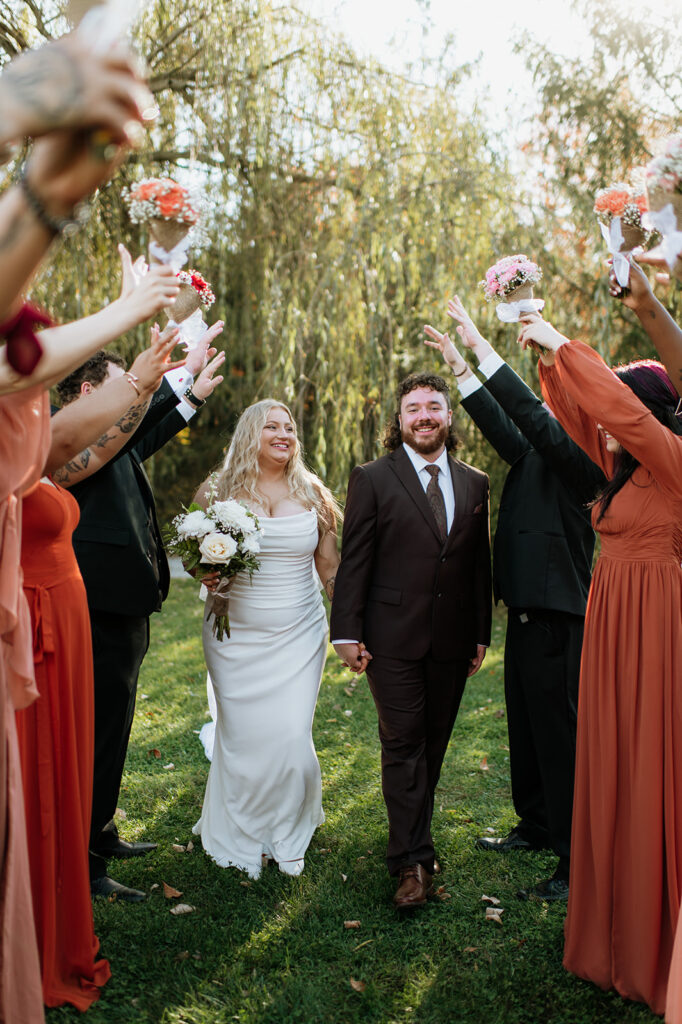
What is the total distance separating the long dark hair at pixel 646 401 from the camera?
3.22m

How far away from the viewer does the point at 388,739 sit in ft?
13.3

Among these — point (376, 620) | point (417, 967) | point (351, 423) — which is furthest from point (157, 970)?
point (351, 423)

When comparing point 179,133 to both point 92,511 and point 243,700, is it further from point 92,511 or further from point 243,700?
point 243,700

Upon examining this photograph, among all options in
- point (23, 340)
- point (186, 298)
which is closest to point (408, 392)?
point (186, 298)

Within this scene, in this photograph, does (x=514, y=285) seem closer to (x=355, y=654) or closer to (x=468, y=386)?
(x=468, y=386)

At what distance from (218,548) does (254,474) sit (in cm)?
74

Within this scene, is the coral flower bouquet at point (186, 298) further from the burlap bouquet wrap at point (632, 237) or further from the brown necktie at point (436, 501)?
the burlap bouquet wrap at point (632, 237)

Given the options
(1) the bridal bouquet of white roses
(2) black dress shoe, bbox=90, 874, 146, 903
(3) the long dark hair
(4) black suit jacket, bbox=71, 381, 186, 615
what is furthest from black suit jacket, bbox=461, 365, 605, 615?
(2) black dress shoe, bbox=90, 874, 146, 903

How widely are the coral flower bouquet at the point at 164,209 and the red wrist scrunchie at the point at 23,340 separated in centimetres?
102

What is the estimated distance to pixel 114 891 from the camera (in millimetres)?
3832

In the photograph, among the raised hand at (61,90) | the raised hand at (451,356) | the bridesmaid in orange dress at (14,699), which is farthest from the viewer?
the raised hand at (451,356)

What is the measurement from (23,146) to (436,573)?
5.14m

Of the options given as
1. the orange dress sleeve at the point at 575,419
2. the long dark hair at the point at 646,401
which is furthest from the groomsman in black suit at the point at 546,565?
the long dark hair at the point at 646,401

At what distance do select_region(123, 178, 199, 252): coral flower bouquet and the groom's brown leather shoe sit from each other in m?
2.87
